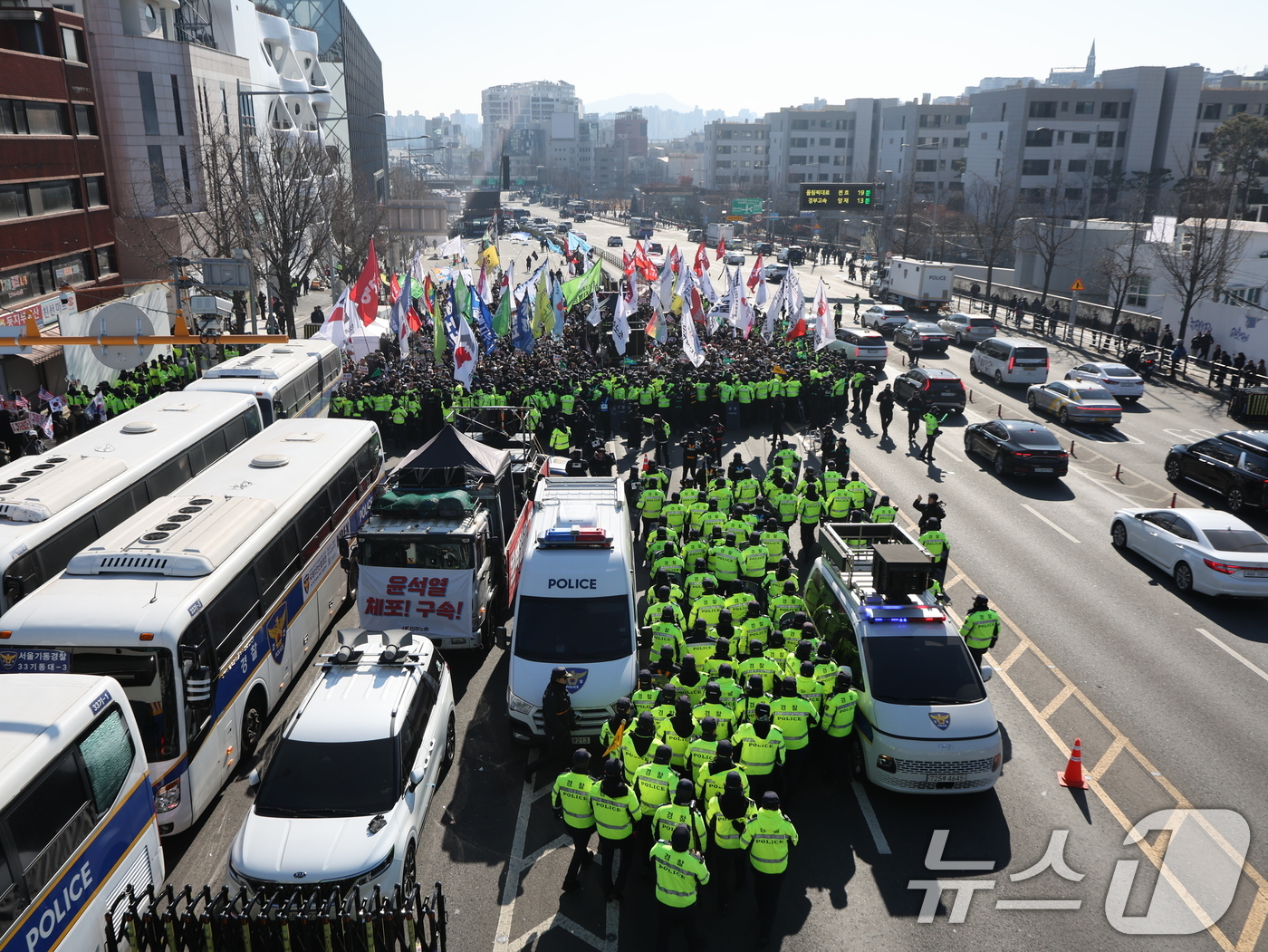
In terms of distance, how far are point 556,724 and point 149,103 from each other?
4232cm

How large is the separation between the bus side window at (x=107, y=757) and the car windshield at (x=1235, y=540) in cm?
1672

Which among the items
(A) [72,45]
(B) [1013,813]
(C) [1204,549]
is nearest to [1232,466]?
(C) [1204,549]

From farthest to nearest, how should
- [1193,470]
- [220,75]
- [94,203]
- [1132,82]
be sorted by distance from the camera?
[1132,82] < [220,75] < [94,203] < [1193,470]

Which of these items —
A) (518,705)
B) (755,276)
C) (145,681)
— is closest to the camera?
(145,681)

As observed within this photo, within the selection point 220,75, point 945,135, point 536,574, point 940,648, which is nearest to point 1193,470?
point 940,648

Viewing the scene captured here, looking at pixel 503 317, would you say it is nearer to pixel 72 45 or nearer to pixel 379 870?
pixel 72 45

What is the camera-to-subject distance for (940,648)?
10648 mm

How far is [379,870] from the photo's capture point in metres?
8.12

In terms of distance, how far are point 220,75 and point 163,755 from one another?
157 feet

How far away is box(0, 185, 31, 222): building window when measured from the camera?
28.7m

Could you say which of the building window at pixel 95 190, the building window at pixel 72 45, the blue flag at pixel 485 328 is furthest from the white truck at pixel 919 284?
the building window at pixel 72 45

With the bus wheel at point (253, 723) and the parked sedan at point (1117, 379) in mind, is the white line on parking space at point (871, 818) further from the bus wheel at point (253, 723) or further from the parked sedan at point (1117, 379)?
the parked sedan at point (1117, 379)

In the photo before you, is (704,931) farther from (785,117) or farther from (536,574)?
(785,117)

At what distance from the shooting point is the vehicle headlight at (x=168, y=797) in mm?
9258
